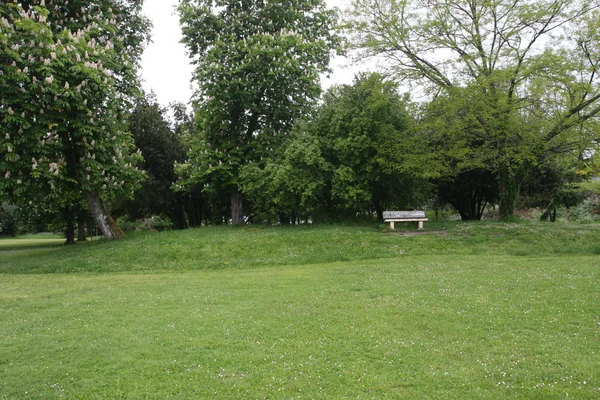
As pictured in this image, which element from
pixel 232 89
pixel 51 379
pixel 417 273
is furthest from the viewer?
pixel 232 89

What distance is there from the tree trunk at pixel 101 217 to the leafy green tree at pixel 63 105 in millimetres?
45

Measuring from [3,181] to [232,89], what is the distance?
11.1 meters

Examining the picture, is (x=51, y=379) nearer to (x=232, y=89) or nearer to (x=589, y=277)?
(x=589, y=277)

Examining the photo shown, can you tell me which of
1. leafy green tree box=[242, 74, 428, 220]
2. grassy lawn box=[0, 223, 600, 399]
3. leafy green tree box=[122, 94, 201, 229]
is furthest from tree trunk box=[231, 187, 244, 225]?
grassy lawn box=[0, 223, 600, 399]

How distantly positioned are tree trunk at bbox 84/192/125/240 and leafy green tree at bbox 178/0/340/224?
4.90 m

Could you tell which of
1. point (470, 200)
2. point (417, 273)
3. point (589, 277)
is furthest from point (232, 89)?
point (470, 200)

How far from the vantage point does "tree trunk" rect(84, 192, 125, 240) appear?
19.5m

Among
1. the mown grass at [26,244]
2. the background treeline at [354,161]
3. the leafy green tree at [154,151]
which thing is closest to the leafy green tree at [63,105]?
the background treeline at [354,161]

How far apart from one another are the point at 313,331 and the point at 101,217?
16255mm

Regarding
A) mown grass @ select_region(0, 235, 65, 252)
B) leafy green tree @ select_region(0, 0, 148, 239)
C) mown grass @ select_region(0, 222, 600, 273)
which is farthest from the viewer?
mown grass @ select_region(0, 235, 65, 252)

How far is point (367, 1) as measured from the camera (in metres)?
21.1

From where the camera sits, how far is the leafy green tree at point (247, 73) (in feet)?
71.4

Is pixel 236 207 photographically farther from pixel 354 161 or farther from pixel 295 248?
Result: pixel 295 248

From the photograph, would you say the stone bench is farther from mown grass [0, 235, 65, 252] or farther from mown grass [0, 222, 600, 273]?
mown grass [0, 235, 65, 252]
